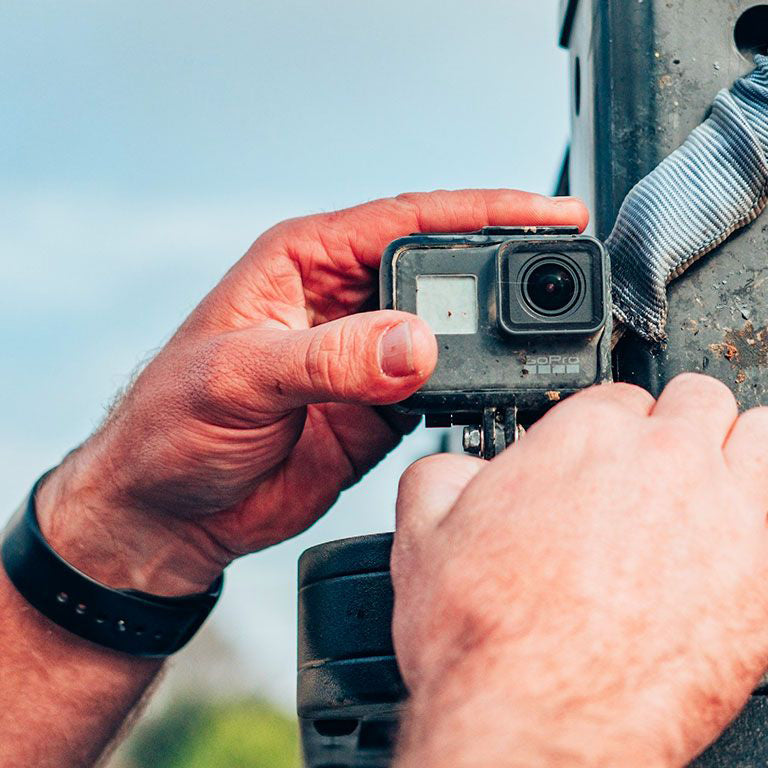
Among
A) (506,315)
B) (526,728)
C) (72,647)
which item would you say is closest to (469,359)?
(506,315)

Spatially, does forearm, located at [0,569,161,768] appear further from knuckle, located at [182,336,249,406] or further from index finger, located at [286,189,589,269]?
index finger, located at [286,189,589,269]

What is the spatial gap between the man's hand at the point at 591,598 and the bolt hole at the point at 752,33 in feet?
1.32

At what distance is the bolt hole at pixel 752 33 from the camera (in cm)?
93

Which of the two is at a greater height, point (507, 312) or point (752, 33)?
point (752, 33)

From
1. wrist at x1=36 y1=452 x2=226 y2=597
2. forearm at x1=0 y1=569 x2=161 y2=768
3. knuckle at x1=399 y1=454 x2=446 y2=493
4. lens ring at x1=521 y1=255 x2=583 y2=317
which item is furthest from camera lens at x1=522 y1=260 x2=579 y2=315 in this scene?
forearm at x1=0 y1=569 x2=161 y2=768

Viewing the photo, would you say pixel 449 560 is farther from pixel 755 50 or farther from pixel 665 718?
pixel 755 50

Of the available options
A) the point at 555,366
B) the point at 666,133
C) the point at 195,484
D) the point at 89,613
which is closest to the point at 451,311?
the point at 555,366

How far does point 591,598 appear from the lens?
0.63 meters

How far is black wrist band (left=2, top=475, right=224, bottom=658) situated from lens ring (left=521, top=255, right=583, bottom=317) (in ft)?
2.20

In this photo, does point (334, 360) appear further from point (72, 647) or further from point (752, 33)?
point (72, 647)

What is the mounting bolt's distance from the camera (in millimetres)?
954

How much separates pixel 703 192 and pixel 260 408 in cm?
51

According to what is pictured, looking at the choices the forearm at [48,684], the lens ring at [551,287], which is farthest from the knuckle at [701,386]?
the forearm at [48,684]

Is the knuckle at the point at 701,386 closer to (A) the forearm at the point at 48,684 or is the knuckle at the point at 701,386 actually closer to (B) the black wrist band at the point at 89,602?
(B) the black wrist band at the point at 89,602
